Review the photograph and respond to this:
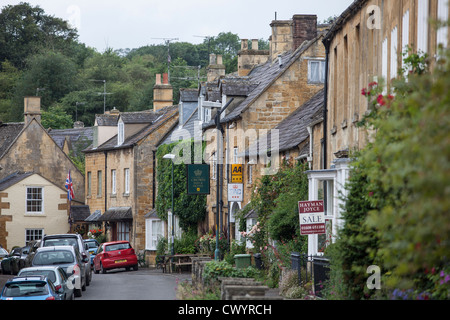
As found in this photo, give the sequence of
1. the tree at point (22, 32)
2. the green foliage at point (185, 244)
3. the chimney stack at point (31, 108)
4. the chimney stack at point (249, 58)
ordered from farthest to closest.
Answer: the tree at point (22, 32)
the chimney stack at point (31, 108)
the chimney stack at point (249, 58)
the green foliage at point (185, 244)

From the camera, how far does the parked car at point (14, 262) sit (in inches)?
1483

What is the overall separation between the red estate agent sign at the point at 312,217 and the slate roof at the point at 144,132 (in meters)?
31.0

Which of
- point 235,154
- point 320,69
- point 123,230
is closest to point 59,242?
point 235,154

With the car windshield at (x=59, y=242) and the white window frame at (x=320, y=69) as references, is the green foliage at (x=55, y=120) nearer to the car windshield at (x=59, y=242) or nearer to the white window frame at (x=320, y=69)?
the white window frame at (x=320, y=69)

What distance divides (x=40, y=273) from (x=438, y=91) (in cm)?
1593

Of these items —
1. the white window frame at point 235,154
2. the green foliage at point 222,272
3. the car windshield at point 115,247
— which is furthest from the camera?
the car windshield at point 115,247

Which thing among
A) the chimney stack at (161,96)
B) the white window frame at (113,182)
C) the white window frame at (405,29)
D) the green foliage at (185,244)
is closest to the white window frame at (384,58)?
the white window frame at (405,29)

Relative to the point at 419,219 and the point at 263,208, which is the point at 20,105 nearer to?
the point at 263,208

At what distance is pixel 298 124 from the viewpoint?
3195 cm

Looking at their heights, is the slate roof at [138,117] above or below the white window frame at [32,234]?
above

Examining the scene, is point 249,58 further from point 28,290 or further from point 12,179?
point 28,290

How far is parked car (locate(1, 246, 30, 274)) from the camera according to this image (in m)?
37.7
